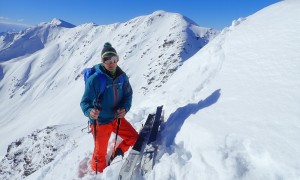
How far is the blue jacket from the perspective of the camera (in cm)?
704

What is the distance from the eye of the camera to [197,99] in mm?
8406

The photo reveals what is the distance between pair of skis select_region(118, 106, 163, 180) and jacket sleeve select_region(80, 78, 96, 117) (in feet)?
4.71

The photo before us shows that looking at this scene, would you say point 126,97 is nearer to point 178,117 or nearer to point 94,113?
point 94,113

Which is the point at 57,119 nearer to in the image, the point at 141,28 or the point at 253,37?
the point at 253,37

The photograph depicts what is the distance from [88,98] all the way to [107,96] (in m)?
0.48

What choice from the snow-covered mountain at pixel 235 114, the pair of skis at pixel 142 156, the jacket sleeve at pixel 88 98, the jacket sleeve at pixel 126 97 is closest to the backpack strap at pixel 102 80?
the jacket sleeve at pixel 88 98

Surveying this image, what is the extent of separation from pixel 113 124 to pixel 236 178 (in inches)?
154

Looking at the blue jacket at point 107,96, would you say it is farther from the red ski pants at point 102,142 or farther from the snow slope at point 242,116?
the snow slope at point 242,116

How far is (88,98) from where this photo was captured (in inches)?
280

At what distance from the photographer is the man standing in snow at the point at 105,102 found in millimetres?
7059

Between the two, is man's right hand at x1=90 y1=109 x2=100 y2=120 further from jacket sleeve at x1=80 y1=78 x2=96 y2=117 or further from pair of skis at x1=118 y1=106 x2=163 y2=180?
pair of skis at x1=118 y1=106 x2=163 y2=180

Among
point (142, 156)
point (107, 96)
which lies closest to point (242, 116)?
point (142, 156)

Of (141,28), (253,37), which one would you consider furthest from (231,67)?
(141,28)

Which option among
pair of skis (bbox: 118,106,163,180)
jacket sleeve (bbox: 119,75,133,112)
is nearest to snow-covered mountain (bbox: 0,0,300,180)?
pair of skis (bbox: 118,106,163,180)
